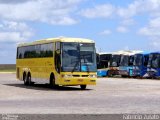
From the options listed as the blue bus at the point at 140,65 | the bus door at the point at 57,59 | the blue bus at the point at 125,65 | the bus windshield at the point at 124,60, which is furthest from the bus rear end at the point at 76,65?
the bus windshield at the point at 124,60

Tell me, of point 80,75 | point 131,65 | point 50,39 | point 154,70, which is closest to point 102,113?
point 80,75

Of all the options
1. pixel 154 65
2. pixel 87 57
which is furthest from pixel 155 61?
pixel 87 57

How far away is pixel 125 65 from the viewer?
2345 inches

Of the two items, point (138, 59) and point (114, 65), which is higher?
point (138, 59)

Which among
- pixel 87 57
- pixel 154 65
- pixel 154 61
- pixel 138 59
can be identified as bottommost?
pixel 154 65

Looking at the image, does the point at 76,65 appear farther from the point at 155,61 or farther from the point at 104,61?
the point at 104,61

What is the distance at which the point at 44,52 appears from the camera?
3497cm

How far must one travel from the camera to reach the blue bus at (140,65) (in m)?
55.4

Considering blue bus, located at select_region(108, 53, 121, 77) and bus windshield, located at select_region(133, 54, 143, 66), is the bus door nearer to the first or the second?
bus windshield, located at select_region(133, 54, 143, 66)

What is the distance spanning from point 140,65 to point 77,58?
25409 millimetres

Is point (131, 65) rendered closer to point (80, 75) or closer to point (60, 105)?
point (80, 75)

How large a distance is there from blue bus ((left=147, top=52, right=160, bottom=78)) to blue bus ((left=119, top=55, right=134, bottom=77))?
14.5ft

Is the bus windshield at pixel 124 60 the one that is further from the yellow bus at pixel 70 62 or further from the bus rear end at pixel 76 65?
the bus rear end at pixel 76 65

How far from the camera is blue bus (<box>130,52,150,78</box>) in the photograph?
55.4m
